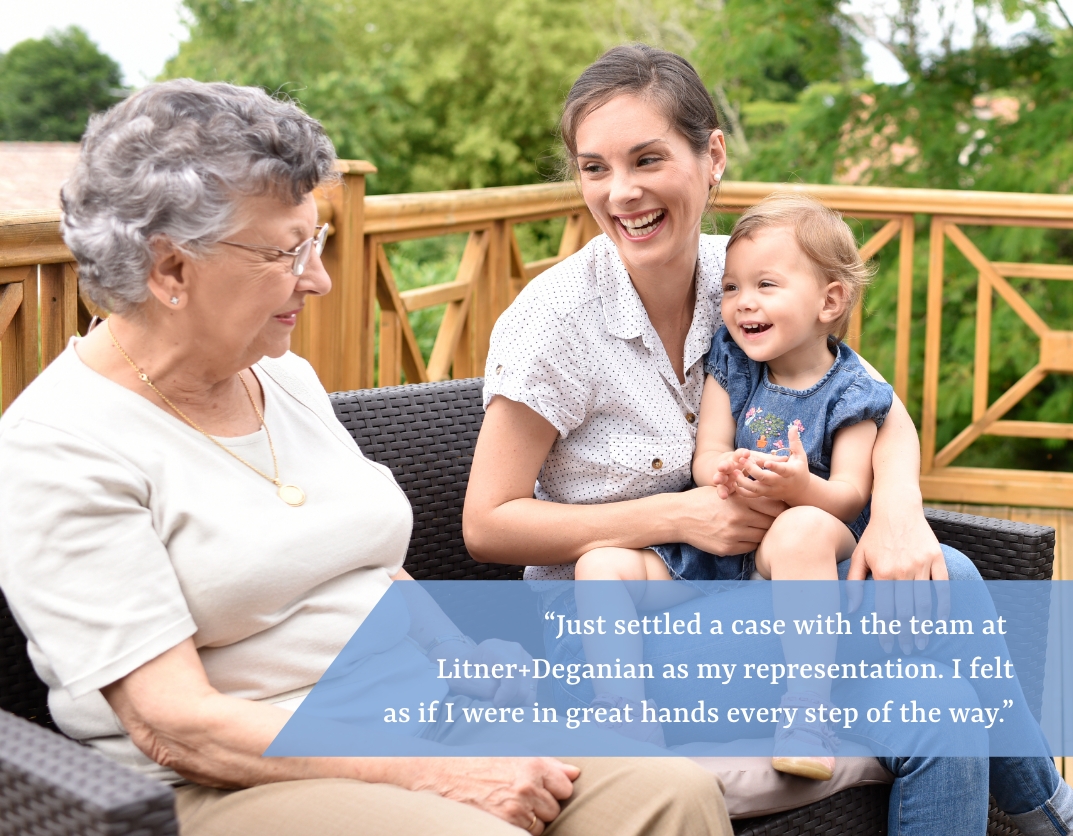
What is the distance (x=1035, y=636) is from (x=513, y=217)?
8.22 feet

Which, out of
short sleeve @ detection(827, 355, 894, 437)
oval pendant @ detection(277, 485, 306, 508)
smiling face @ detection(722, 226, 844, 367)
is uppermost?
smiling face @ detection(722, 226, 844, 367)

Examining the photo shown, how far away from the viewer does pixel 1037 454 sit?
5.87 meters

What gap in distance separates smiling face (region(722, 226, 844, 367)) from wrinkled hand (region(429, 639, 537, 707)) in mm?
664

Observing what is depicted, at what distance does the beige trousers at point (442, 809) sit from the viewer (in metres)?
1.31

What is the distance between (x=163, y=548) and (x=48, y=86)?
2625cm

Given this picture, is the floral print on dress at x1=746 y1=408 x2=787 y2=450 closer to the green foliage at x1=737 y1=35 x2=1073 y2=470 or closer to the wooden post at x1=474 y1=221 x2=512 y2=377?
the wooden post at x1=474 y1=221 x2=512 y2=377

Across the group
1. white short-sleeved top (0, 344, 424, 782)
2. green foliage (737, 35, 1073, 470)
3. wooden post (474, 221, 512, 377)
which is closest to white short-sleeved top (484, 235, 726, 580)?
white short-sleeved top (0, 344, 424, 782)

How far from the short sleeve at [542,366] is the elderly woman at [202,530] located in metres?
0.42

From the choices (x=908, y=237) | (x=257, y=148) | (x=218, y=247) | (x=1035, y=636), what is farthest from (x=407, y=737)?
(x=908, y=237)

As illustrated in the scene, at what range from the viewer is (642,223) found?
1939 mm

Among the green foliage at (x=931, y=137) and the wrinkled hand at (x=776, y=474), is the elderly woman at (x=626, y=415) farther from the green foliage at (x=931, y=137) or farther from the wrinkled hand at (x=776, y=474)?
the green foliage at (x=931, y=137)

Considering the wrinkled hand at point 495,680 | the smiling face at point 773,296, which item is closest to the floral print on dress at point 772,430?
the smiling face at point 773,296

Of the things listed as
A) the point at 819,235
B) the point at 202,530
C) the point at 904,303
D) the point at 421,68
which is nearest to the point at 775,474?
the point at 819,235

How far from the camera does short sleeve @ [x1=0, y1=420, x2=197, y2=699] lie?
4.26 ft
